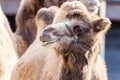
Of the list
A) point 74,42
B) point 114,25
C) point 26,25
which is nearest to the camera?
point 74,42

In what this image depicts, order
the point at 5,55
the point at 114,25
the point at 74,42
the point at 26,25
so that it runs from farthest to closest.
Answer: the point at 114,25 < the point at 26,25 < the point at 5,55 < the point at 74,42

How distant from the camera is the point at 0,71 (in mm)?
4887

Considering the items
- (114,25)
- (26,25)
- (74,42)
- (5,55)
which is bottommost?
(114,25)

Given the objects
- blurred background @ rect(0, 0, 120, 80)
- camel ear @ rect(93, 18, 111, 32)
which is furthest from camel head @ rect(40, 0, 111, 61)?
blurred background @ rect(0, 0, 120, 80)

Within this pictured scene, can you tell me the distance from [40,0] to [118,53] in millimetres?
4289

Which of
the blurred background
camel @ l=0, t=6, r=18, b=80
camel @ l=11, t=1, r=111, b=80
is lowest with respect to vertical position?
the blurred background

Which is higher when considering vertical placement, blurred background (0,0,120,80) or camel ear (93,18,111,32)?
camel ear (93,18,111,32)

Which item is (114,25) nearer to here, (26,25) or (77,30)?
(26,25)

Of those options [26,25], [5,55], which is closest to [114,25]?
[26,25]

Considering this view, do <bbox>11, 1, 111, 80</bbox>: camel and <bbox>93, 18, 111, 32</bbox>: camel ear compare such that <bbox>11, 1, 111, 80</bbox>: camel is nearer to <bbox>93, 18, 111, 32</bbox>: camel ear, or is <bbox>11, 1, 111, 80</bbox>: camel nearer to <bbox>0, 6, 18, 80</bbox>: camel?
<bbox>93, 18, 111, 32</bbox>: camel ear

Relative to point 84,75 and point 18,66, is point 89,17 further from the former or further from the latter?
point 18,66

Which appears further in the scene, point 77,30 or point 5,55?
point 5,55

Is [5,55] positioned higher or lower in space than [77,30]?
lower

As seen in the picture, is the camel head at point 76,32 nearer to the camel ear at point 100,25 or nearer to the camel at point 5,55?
the camel ear at point 100,25
